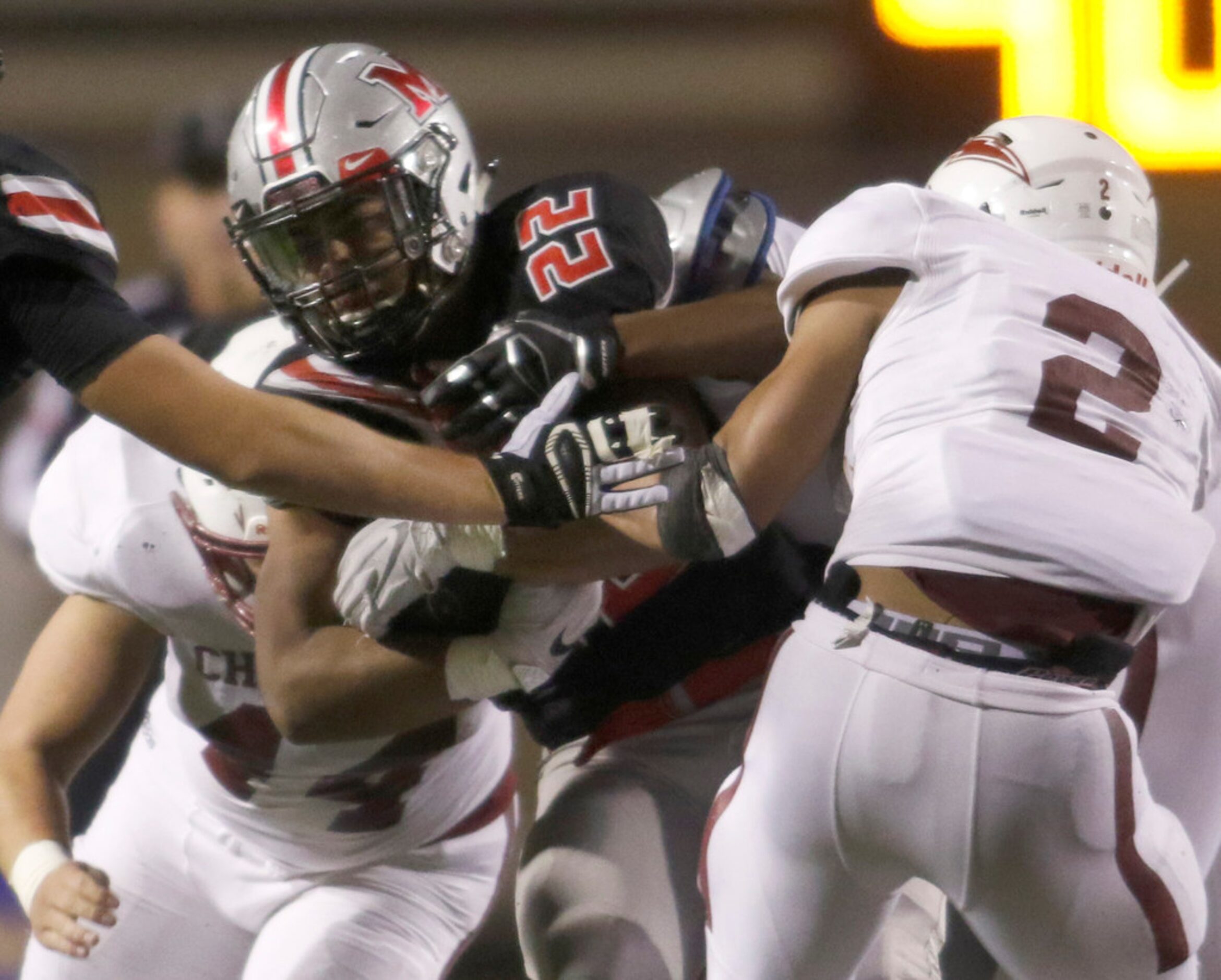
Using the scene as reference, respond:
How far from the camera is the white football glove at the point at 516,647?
1.56 meters

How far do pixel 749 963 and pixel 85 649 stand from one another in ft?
3.14

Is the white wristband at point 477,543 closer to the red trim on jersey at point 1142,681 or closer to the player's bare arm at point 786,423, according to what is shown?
the player's bare arm at point 786,423

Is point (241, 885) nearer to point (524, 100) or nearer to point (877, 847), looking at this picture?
point (877, 847)

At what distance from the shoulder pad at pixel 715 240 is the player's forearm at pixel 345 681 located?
0.45 metres

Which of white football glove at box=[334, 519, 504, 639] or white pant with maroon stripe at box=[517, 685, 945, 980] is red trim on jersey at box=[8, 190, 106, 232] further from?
white pant with maroon stripe at box=[517, 685, 945, 980]

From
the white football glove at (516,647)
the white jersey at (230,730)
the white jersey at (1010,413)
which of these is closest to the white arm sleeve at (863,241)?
the white jersey at (1010,413)

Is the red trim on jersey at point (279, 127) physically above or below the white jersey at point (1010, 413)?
above

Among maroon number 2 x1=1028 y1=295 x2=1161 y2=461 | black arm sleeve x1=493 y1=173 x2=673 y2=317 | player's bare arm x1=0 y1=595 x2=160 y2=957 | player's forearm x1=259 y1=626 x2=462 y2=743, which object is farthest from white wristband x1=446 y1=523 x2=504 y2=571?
player's bare arm x1=0 y1=595 x2=160 y2=957

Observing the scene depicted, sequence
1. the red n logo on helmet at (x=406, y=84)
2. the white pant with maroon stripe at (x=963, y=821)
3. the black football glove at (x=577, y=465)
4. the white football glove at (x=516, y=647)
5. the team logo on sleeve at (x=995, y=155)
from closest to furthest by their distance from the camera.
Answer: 1. the white pant with maroon stripe at (x=963, y=821)
2. the black football glove at (x=577, y=465)
3. the white football glove at (x=516, y=647)
4. the team logo on sleeve at (x=995, y=155)
5. the red n logo on helmet at (x=406, y=84)

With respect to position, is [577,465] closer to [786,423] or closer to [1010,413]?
[786,423]

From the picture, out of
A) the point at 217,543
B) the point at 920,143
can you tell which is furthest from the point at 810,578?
the point at 920,143

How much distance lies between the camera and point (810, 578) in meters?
1.77

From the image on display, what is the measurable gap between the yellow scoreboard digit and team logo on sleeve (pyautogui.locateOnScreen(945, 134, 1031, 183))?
114 cm

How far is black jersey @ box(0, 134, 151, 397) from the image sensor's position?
1.39 metres
